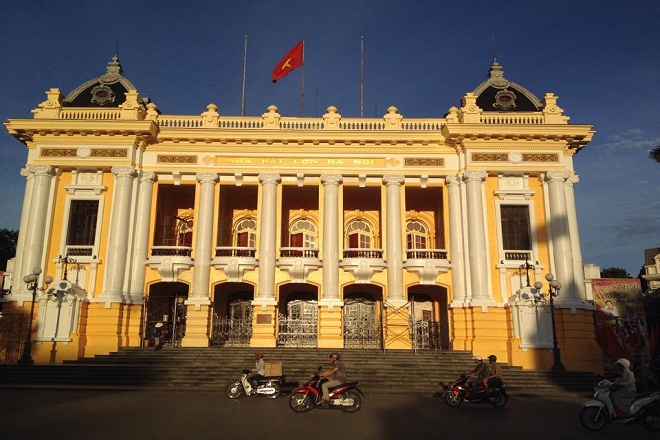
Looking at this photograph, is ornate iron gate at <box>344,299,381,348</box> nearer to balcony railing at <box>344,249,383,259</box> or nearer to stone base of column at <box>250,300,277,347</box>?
balcony railing at <box>344,249,383,259</box>

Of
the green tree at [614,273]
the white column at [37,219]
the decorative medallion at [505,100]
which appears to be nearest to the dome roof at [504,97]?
the decorative medallion at [505,100]

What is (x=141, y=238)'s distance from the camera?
963 inches

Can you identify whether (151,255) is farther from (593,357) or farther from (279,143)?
(593,357)

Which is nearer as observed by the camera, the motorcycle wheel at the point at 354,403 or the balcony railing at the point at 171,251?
the motorcycle wheel at the point at 354,403

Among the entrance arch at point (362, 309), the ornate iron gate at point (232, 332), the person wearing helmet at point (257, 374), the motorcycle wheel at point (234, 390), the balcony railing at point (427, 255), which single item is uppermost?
the balcony railing at point (427, 255)

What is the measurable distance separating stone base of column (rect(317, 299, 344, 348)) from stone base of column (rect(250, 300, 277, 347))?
2.04 metres

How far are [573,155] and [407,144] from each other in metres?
7.75

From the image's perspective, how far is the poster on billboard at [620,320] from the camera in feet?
86.6

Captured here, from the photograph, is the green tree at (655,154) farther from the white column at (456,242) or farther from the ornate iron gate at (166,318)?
the ornate iron gate at (166,318)

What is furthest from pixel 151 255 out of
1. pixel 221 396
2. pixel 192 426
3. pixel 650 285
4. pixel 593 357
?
pixel 650 285

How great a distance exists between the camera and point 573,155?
25328mm

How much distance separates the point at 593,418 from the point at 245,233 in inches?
808

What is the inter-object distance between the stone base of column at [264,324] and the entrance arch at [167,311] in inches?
139

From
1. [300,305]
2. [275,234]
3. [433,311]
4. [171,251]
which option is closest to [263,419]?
[275,234]
